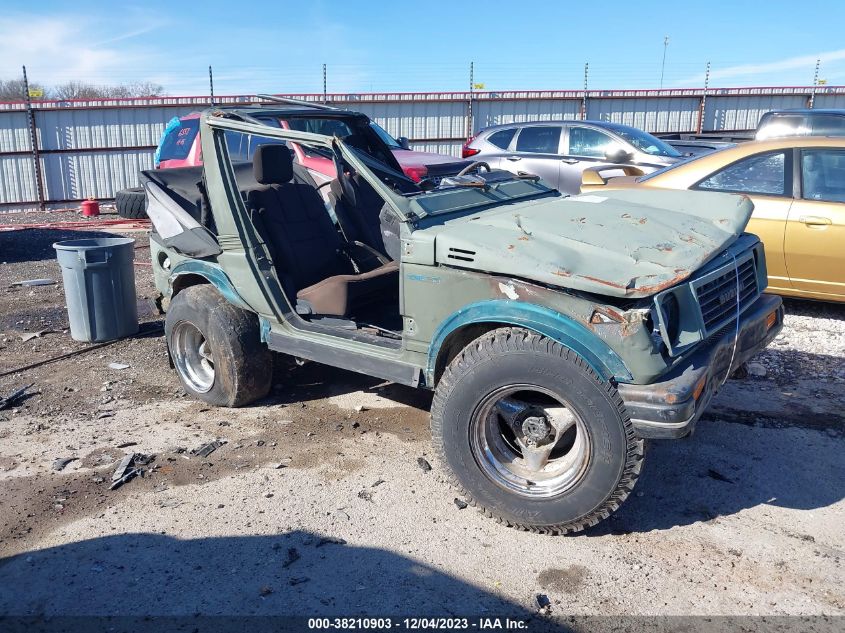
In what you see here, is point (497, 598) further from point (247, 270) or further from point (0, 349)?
point (0, 349)

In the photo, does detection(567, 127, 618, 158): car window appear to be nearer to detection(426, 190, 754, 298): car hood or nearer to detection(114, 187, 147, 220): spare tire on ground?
detection(426, 190, 754, 298): car hood

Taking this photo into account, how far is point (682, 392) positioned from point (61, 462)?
3.44 m

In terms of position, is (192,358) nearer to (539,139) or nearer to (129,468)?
(129,468)

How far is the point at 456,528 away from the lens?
342cm

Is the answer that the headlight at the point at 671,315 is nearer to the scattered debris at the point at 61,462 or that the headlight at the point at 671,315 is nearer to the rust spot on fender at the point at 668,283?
the rust spot on fender at the point at 668,283

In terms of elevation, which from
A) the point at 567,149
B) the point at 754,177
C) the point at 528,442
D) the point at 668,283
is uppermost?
the point at 567,149

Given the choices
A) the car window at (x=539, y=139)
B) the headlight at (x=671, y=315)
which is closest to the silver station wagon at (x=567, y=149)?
the car window at (x=539, y=139)

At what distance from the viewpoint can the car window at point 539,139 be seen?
10.8 m

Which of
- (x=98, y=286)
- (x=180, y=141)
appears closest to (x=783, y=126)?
(x=180, y=141)

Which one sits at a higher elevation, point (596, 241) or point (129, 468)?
point (596, 241)

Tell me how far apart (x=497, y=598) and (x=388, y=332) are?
1664 mm

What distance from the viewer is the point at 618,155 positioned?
9.05 metres

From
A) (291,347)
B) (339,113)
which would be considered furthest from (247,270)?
(339,113)

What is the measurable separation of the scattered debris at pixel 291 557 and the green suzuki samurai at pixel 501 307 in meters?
0.84
